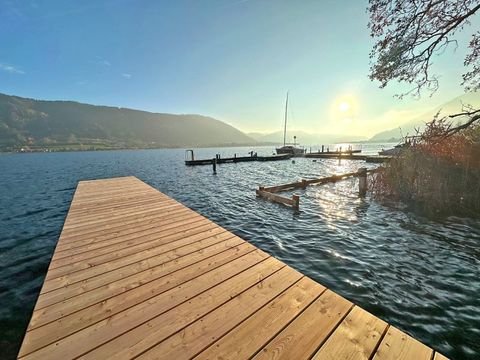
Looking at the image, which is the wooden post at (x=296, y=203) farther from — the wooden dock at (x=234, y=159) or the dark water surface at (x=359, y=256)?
the wooden dock at (x=234, y=159)

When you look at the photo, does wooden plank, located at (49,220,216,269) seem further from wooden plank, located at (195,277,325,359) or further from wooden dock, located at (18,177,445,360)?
wooden plank, located at (195,277,325,359)

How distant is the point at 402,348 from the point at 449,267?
4.44 m

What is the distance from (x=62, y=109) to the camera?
196375 mm

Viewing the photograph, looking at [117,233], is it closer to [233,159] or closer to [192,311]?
[192,311]

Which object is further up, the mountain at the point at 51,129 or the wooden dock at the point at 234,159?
the mountain at the point at 51,129

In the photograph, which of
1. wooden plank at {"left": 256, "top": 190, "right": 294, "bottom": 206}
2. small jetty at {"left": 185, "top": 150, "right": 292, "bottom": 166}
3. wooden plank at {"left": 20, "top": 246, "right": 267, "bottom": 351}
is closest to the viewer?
wooden plank at {"left": 20, "top": 246, "right": 267, "bottom": 351}

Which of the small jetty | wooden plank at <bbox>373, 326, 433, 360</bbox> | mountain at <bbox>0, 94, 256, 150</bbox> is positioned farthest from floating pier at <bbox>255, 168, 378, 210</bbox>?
mountain at <bbox>0, 94, 256, 150</bbox>

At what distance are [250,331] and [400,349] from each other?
1394 mm

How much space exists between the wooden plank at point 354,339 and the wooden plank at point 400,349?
6 centimetres

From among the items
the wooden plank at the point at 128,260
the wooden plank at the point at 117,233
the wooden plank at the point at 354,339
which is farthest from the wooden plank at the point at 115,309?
the wooden plank at the point at 117,233

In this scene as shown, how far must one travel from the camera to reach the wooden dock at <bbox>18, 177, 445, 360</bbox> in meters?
2.00

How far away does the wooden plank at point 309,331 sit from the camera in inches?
77.2

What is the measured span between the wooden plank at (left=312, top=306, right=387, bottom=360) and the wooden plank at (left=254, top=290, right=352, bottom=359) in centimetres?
6

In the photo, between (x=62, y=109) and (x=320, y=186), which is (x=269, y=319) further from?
(x=62, y=109)
